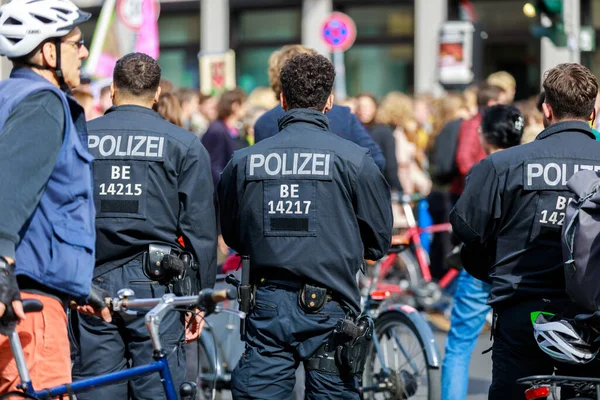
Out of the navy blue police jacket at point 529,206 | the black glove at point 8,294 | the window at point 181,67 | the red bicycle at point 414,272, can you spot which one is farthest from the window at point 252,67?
the black glove at point 8,294

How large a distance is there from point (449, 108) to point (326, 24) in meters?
8.15

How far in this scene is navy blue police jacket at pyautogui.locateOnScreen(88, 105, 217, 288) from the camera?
5.69 metres

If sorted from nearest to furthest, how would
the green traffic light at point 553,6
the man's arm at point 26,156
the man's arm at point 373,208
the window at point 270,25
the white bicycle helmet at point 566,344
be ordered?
the man's arm at point 26,156 → the white bicycle helmet at point 566,344 → the man's arm at point 373,208 → the green traffic light at point 553,6 → the window at point 270,25

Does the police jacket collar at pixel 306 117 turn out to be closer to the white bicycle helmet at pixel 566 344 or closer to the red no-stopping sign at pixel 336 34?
the white bicycle helmet at pixel 566 344

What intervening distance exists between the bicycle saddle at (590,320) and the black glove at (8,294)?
7.11ft

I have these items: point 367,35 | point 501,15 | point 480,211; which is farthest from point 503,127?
point 367,35

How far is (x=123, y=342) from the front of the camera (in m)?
5.65

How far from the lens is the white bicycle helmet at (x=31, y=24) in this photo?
4.46m

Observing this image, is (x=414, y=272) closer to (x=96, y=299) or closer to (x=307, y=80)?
(x=307, y=80)

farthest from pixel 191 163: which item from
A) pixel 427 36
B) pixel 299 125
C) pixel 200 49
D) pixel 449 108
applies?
pixel 200 49

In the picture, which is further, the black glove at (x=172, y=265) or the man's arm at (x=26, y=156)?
the black glove at (x=172, y=265)

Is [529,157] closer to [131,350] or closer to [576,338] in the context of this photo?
[576,338]

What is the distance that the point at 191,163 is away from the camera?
19.0 ft

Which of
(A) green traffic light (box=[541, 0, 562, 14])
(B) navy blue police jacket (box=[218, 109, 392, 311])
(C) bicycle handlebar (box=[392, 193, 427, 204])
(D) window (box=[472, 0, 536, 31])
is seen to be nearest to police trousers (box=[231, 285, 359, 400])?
(B) navy blue police jacket (box=[218, 109, 392, 311])
